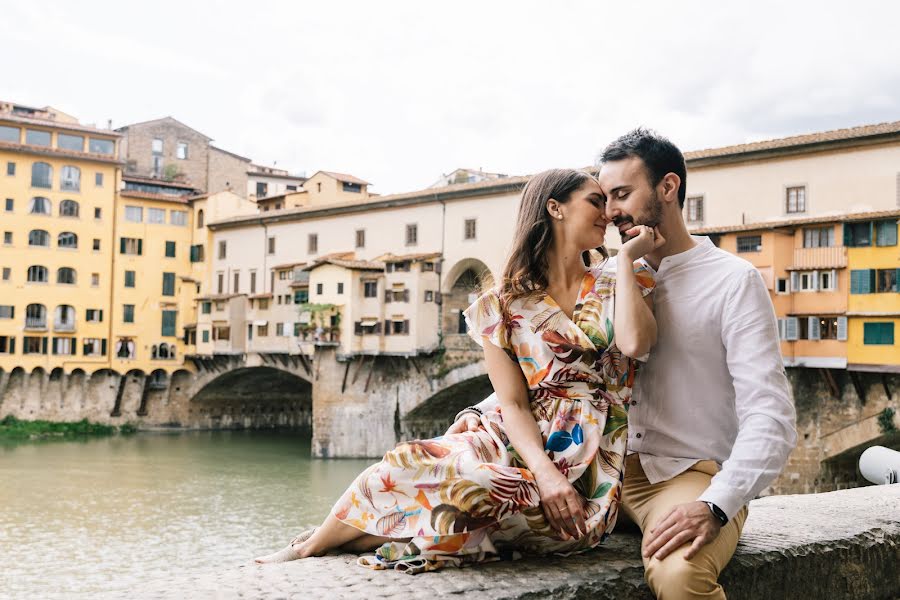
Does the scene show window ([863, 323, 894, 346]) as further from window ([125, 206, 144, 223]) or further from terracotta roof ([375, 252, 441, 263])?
window ([125, 206, 144, 223])

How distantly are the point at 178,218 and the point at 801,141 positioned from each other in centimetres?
2365

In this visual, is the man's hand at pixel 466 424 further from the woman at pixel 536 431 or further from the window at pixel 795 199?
the window at pixel 795 199

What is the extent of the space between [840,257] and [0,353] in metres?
26.8

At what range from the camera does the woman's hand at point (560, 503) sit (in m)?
1.84

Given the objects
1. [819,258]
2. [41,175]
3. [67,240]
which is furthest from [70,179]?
[819,258]

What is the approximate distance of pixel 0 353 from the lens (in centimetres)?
3045

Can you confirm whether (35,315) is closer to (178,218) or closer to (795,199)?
(178,218)

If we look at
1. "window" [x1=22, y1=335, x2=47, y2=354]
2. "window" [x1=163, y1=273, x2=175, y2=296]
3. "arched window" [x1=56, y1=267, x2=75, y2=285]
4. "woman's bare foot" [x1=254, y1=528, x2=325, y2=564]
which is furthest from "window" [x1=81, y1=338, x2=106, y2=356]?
"woman's bare foot" [x1=254, y1=528, x2=325, y2=564]

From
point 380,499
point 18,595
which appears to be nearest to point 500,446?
point 380,499

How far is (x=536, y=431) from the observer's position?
1.95 meters

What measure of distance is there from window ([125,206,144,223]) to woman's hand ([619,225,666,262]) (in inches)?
1323

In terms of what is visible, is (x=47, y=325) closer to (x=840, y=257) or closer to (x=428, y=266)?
(x=428, y=266)

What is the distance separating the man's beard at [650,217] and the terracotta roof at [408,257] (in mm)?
23350

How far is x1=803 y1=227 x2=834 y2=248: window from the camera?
18.1 metres
